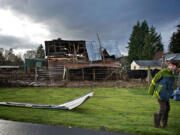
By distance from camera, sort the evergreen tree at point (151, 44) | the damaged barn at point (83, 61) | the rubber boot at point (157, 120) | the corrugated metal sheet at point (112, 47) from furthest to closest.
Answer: the evergreen tree at point (151, 44)
the corrugated metal sheet at point (112, 47)
the damaged barn at point (83, 61)
the rubber boot at point (157, 120)

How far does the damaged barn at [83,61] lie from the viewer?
2116 cm

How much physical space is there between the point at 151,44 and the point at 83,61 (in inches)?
1444

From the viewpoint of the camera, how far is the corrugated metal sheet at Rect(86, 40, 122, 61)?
2207cm

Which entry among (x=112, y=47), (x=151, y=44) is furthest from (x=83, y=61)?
(x=151, y=44)

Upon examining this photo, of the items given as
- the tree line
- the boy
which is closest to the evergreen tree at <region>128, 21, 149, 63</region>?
the tree line

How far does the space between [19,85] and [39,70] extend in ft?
28.0

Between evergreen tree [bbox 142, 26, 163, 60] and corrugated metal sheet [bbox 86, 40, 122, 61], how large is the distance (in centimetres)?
2821

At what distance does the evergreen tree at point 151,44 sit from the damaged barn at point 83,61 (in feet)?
95.0

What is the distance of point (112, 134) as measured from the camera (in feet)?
10.6

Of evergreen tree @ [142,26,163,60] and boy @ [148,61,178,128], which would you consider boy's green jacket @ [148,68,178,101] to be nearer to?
boy @ [148,61,178,128]

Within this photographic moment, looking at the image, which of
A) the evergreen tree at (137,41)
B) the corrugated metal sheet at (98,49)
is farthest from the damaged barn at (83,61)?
the evergreen tree at (137,41)

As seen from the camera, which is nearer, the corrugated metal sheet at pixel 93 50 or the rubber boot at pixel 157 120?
the rubber boot at pixel 157 120

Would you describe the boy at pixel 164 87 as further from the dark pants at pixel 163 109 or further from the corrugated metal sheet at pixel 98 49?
the corrugated metal sheet at pixel 98 49

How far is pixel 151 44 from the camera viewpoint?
162 feet
